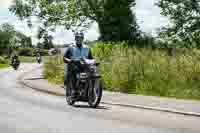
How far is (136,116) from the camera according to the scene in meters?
14.5

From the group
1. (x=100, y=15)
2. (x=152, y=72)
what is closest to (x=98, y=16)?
(x=100, y=15)

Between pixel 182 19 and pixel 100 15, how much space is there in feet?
52.3

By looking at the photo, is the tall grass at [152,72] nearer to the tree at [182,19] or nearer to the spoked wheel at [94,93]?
the spoked wheel at [94,93]

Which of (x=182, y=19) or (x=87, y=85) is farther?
(x=182, y=19)

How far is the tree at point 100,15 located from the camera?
7351cm

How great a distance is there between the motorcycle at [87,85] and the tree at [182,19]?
40276 millimetres

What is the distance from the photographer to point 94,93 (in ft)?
55.7

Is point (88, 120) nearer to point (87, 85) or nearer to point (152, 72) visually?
point (87, 85)

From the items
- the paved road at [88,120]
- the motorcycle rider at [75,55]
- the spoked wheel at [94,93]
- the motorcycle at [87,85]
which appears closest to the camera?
the paved road at [88,120]

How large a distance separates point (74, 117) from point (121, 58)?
10609 millimetres

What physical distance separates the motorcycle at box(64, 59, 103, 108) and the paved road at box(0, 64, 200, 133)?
0.85 ft

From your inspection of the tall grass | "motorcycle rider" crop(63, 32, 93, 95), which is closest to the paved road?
"motorcycle rider" crop(63, 32, 93, 95)

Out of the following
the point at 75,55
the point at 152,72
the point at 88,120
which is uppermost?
the point at 75,55

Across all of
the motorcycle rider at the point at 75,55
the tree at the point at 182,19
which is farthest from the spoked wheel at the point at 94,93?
the tree at the point at 182,19
